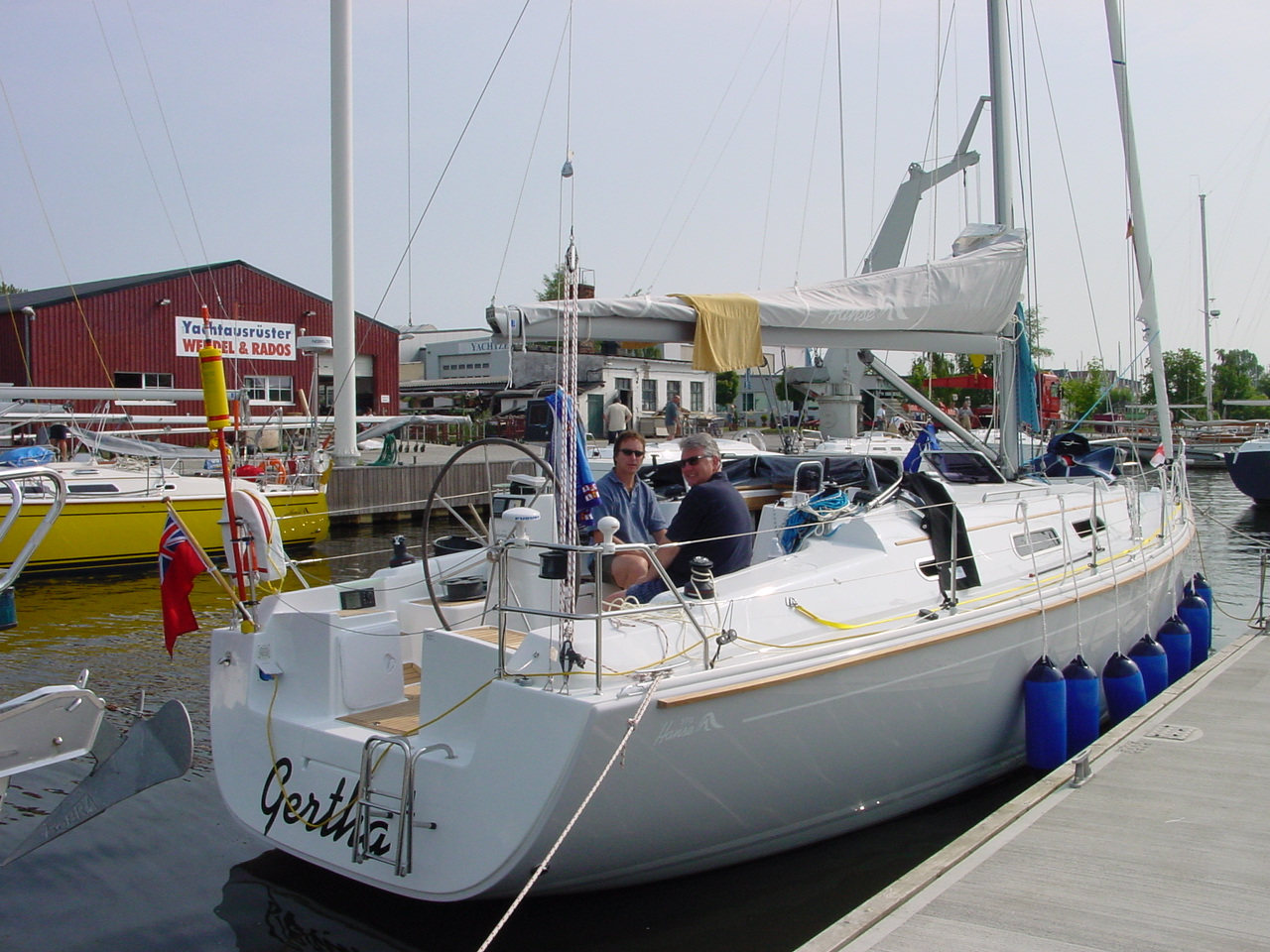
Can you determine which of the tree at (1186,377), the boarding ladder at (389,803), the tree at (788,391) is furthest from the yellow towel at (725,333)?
the tree at (1186,377)

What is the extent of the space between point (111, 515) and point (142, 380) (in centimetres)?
1329

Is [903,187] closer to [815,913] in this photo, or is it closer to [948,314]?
[948,314]

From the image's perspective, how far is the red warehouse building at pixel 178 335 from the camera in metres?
24.1

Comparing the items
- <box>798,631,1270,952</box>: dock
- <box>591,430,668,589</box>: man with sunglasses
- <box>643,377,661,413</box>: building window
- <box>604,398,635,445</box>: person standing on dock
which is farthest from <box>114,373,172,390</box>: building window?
<box>798,631,1270,952</box>: dock

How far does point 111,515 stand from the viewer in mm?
13680

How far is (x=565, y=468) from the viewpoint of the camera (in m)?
4.00

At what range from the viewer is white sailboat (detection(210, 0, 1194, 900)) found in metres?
3.66

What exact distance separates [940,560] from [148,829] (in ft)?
14.3

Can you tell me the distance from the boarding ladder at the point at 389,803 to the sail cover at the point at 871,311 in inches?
112

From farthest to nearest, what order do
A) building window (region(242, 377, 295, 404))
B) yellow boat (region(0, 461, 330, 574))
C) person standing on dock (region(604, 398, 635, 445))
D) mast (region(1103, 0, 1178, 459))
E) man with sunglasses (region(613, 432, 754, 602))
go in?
1. building window (region(242, 377, 295, 404))
2. yellow boat (region(0, 461, 330, 574))
3. person standing on dock (region(604, 398, 635, 445))
4. mast (region(1103, 0, 1178, 459))
5. man with sunglasses (region(613, 432, 754, 602))

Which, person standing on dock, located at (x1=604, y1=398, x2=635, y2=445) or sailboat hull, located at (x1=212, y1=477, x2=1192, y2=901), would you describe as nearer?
sailboat hull, located at (x1=212, y1=477, x2=1192, y2=901)

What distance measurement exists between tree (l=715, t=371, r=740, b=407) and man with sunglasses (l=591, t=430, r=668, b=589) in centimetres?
4038

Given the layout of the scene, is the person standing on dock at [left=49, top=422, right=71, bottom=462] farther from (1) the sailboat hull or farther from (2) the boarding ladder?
(2) the boarding ladder

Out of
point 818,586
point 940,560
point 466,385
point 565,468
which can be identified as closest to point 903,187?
point 940,560
